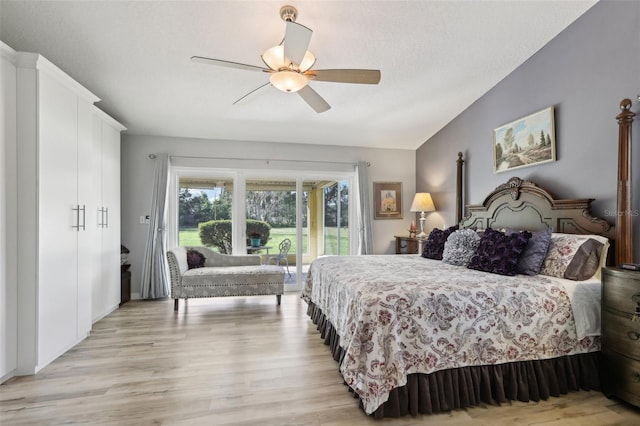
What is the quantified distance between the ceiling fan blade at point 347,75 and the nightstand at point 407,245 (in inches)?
118

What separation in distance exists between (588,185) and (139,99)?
183 inches

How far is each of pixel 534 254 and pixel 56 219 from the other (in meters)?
3.97

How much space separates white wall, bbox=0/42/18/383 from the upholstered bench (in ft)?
5.26

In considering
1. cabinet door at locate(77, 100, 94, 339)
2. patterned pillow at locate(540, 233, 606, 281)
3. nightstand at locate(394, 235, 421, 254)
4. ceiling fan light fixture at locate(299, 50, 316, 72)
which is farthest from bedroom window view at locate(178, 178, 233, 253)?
patterned pillow at locate(540, 233, 606, 281)

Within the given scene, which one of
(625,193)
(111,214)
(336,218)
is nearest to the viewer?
(625,193)

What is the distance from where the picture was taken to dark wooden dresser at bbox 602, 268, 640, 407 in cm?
185

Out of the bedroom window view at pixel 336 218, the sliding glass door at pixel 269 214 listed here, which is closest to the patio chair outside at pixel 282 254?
the sliding glass door at pixel 269 214

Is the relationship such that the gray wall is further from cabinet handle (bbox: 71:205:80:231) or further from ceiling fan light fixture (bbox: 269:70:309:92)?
cabinet handle (bbox: 71:205:80:231)

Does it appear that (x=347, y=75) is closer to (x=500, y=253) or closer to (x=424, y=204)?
(x=500, y=253)

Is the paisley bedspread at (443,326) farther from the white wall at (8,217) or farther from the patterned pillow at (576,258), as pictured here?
the white wall at (8,217)

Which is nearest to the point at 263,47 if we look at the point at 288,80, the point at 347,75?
the point at 288,80

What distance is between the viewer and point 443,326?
190cm

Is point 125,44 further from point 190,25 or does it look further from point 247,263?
point 247,263

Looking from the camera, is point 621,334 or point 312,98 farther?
point 312,98
